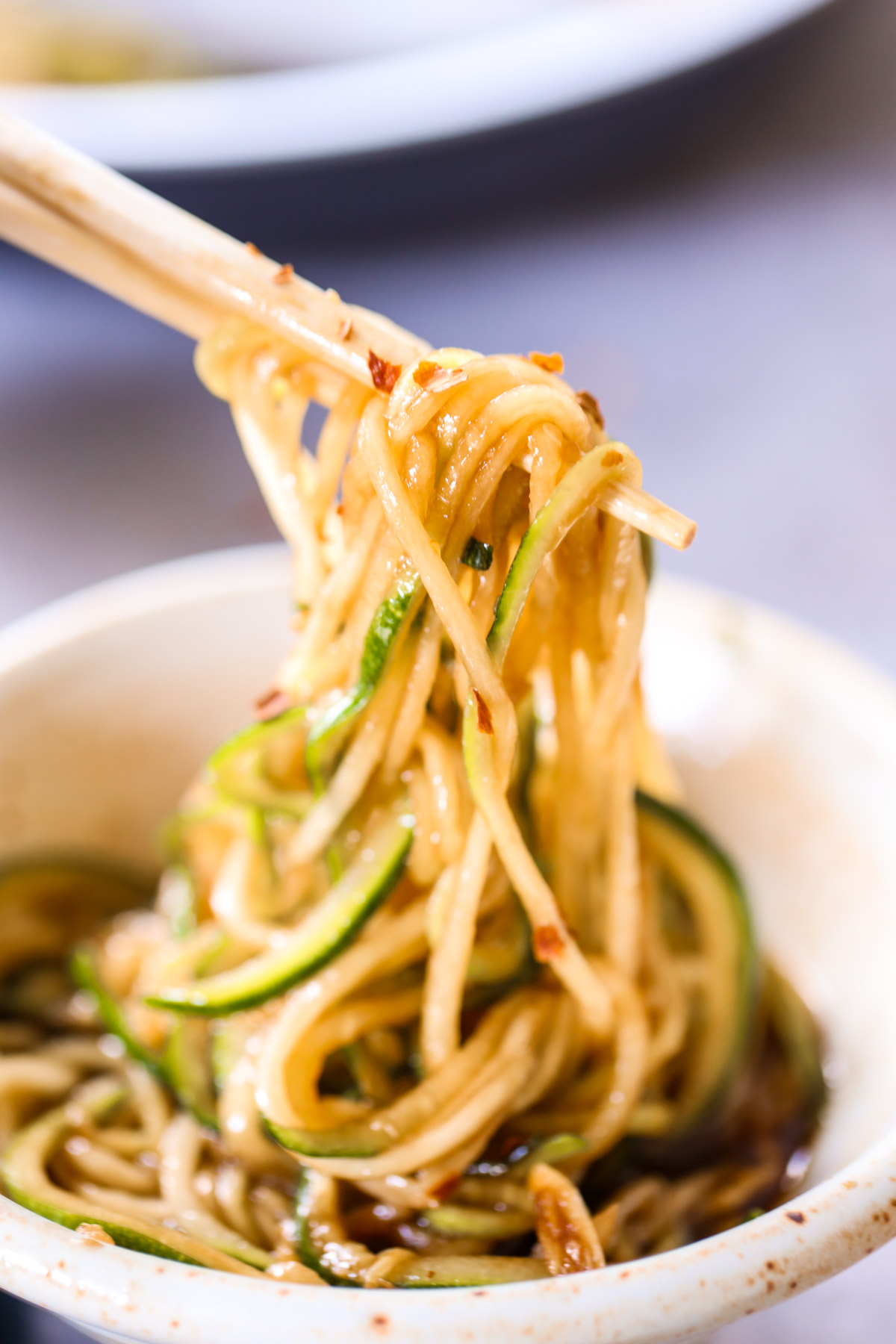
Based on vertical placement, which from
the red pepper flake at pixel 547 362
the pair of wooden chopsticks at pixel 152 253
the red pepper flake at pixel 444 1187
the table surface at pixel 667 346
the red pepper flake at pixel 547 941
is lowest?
the red pepper flake at pixel 444 1187

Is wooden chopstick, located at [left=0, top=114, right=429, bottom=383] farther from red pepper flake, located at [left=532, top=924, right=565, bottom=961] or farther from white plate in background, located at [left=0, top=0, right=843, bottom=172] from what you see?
white plate in background, located at [left=0, top=0, right=843, bottom=172]

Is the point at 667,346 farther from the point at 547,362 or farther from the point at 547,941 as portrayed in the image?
the point at 547,941

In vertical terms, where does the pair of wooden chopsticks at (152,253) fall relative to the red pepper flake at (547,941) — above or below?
above

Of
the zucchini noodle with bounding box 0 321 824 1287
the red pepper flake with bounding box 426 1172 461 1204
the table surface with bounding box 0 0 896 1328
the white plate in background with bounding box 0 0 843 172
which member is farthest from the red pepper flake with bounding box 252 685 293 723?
the white plate in background with bounding box 0 0 843 172

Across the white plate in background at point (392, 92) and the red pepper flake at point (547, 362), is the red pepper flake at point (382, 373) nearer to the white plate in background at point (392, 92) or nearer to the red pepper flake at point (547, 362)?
the red pepper flake at point (547, 362)

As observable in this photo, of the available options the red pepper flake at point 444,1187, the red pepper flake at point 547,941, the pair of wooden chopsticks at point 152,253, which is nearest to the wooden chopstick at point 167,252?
the pair of wooden chopsticks at point 152,253
